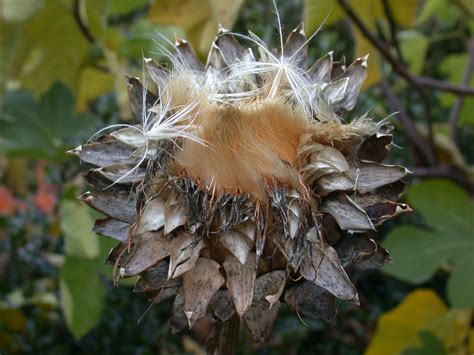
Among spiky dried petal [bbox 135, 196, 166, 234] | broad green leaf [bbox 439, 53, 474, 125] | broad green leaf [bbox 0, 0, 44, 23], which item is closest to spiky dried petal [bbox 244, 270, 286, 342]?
spiky dried petal [bbox 135, 196, 166, 234]

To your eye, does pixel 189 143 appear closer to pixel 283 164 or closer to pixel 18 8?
pixel 283 164

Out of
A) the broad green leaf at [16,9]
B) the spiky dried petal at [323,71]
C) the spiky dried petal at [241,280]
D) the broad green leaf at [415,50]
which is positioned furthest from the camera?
the broad green leaf at [415,50]

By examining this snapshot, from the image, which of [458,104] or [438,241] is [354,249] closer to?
[438,241]

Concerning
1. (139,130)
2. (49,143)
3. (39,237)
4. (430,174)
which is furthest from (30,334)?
(139,130)

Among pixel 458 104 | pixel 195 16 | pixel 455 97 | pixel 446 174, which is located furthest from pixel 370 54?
pixel 455 97

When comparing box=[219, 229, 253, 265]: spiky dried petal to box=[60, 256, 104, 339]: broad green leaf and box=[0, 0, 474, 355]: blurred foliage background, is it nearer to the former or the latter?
box=[0, 0, 474, 355]: blurred foliage background

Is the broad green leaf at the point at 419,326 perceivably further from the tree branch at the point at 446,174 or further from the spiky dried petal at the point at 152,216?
the spiky dried petal at the point at 152,216

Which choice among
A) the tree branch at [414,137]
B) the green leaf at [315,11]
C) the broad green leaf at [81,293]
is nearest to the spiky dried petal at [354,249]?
the green leaf at [315,11]
